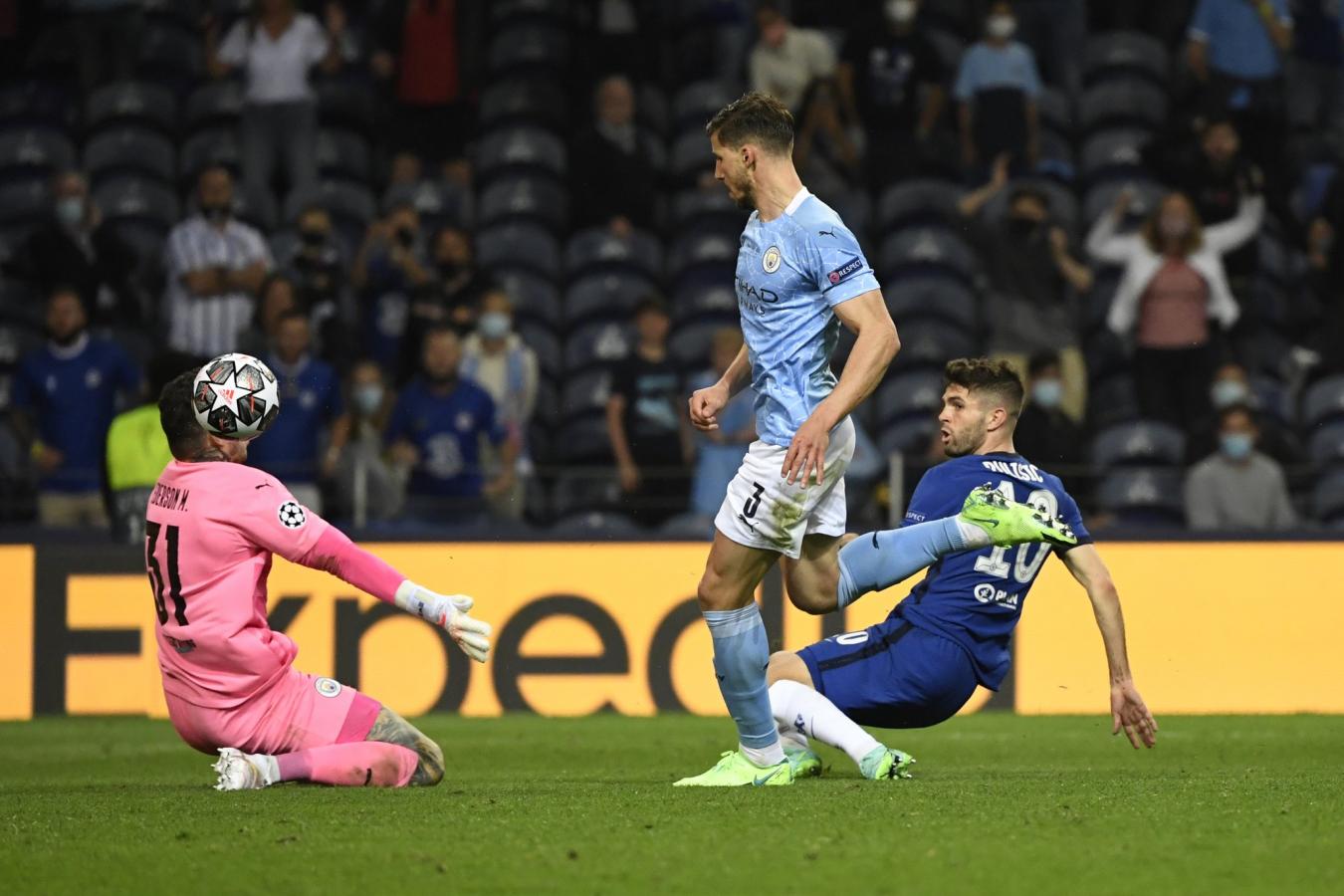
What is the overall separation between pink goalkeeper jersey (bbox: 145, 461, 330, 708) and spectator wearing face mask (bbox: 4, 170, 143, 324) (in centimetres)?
756

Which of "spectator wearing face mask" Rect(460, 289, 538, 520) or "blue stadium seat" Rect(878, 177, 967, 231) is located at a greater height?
"blue stadium seat" Rect(878, 177, 967, 231)

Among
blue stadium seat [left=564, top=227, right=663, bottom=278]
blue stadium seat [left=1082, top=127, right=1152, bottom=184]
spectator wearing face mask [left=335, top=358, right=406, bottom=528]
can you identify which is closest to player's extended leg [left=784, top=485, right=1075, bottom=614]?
spectator wearing face mask [left=335, top=358, right=406, bottom=528]

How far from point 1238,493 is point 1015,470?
17.8ft

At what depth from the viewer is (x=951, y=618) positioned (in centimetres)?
711

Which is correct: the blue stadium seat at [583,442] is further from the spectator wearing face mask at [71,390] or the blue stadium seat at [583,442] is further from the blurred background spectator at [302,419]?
the spectator wearing face mask at [71,390]

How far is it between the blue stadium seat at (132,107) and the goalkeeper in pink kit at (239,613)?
976 centimetres

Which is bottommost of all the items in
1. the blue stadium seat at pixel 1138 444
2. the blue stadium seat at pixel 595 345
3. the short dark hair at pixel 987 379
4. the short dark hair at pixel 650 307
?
the blue stadium seat at pixel 1138 444

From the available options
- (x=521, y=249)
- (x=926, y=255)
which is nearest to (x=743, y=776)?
(x=926, y=255)

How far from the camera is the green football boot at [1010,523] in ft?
21.5

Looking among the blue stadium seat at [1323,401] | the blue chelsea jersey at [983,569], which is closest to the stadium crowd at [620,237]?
the blue stadium seat at [1323,401]

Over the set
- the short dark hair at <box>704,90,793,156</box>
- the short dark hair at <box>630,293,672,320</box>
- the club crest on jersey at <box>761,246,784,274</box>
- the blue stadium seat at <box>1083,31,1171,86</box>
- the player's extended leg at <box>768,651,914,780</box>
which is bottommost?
the player's extended leg at <box>768,651,914,780</box>

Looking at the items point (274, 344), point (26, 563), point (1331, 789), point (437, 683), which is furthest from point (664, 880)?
point (274, 344)

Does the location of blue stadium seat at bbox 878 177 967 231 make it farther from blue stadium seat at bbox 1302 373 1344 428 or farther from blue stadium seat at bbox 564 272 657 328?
blue stadium seat at bbox 1302 373 1344 428

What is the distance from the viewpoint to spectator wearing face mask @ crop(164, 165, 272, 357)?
1338cm
